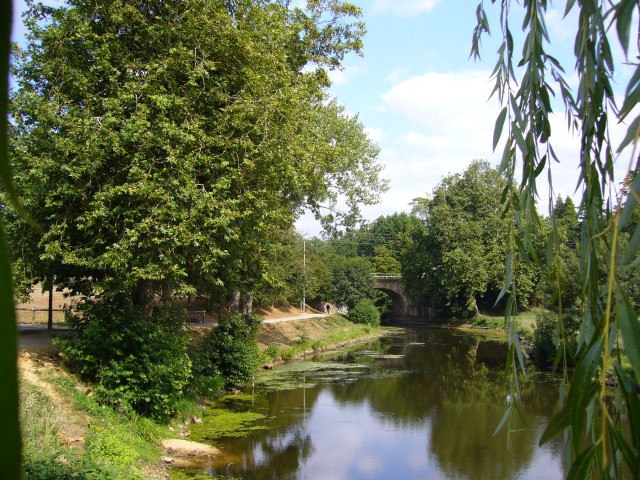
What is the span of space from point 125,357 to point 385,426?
6.91 meters

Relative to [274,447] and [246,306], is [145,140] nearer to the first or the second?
[274,447]

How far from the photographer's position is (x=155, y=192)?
32.6 feet

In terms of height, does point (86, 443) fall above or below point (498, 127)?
below

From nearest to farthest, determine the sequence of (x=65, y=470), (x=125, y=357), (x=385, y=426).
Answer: (x=65, y=470) < (x=125, y=357) < (x=385, y=426)

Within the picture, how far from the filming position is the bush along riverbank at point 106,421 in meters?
6.98

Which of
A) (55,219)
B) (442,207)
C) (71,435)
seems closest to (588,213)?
(71,435)

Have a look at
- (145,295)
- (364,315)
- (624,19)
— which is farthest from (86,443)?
(364,315)

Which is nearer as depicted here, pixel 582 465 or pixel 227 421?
pixel 582 465

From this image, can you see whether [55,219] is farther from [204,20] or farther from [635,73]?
[635,73]

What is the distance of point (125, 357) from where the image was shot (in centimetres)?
1088

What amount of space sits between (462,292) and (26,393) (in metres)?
37.6

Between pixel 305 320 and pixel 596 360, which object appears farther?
pixel 305 320

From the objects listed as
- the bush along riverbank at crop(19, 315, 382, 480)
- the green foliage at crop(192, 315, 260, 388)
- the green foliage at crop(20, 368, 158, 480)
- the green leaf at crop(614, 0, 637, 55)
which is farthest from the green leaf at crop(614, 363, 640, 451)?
the green foliage at crop(192, 315, 260, 388)

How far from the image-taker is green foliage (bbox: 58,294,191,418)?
10570 mm
